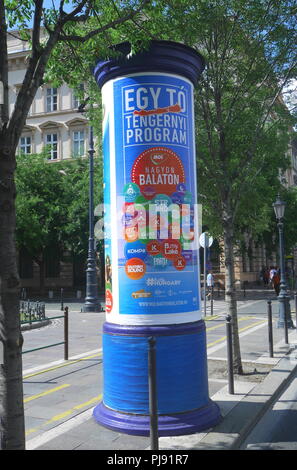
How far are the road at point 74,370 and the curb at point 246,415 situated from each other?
592 millimetres

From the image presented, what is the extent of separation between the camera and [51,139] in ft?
148

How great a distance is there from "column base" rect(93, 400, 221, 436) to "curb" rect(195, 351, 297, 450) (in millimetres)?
139

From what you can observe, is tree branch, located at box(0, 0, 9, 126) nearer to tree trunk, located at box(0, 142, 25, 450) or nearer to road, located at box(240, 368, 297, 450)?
tree trunk, located at box(0, 142, 25, 450)

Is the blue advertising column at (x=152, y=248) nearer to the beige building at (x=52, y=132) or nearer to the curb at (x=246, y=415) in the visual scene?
the curb at (x=246, y=415)

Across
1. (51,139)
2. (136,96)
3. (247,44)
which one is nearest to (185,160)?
(136,96)

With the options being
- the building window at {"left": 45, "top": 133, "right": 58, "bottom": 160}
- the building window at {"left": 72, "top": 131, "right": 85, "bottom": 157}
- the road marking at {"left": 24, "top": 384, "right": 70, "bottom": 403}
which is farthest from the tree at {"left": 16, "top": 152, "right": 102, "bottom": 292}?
the road marking at {"left": 24, "top": 384, "right": 70, "bottom": 403}

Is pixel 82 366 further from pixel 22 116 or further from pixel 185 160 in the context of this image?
pixel 22 116

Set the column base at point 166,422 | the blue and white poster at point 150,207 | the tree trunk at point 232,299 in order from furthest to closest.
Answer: the tree trunk at point 232,299 → the blue and white poster at point 150,207 → the column base at point 166,422

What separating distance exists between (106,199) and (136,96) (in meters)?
1.31

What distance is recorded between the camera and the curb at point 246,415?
15.7 ft

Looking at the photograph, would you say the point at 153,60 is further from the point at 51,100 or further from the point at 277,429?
the point at 51,100

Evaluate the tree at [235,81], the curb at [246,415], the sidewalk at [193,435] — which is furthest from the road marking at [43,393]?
the tree at [235,81]

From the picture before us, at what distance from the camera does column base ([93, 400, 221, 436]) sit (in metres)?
4.97

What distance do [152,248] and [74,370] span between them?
13.9 ft
